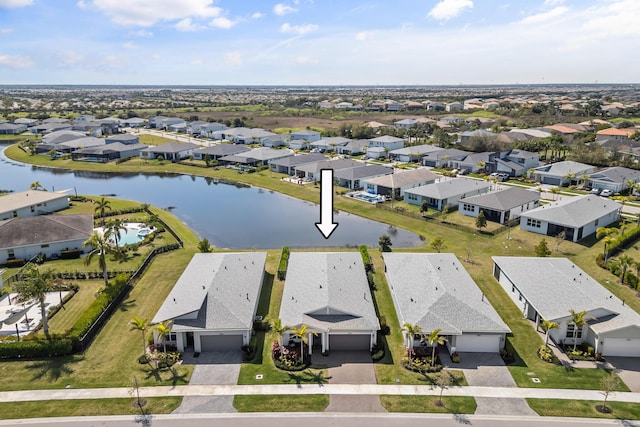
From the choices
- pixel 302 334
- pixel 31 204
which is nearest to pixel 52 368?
pixel 302 334

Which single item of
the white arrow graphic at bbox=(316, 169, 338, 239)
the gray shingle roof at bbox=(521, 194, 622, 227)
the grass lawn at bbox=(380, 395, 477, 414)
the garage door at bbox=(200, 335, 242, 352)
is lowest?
the grass lawn at bbox=(380, 395, 477, 414)

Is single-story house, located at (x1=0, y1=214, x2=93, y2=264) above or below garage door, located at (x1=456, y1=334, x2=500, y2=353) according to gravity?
above

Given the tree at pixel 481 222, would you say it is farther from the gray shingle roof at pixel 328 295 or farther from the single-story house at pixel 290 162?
the single-story house at pixel 290 162

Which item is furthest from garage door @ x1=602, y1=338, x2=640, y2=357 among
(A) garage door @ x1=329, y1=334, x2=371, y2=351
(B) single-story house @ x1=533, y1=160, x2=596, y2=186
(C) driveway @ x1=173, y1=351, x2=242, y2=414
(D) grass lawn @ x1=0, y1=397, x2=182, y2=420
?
(B) single-story house @ x1=533, y1=160, x2=596, y2=186

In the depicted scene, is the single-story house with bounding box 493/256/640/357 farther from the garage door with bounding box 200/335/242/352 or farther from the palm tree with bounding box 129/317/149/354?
the palm tree with bounding box 129/317/149/354

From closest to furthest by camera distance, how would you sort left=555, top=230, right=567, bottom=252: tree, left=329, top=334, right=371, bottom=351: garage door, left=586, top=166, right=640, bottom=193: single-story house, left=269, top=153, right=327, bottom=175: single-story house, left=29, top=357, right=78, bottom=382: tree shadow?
left=29, top=357, right=78, bottom=382: tree shadow < left=329, top=334, right=371, bottom=351: garage door < left=555, top=230, right=567, bottom=252: tree < left=586, top=166, right=640, bottom=193: single-story house < left=269, top=153, right=327, bottom=175: single-story house

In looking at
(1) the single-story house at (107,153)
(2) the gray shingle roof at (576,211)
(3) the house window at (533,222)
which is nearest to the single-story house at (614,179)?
(2) the gray shingle roof at (576,211)

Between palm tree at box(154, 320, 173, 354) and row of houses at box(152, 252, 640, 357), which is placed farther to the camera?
row of houses at box(152, 252, 640, 357)
